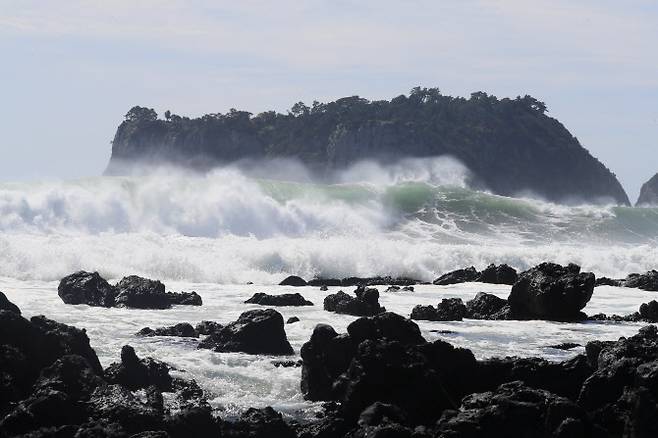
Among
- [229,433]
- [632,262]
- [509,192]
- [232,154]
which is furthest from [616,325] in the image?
[232,154]

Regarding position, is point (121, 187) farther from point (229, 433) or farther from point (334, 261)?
point (229, 433)

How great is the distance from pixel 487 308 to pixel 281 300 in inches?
240

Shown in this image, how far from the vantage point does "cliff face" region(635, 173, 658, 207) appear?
136375 millimetres

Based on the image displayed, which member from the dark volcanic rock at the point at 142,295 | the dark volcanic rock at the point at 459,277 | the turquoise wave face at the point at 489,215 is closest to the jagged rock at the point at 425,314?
the dark volcanic rock at the point at 142,295

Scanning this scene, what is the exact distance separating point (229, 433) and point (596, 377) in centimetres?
554

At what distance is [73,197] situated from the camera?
5909cm

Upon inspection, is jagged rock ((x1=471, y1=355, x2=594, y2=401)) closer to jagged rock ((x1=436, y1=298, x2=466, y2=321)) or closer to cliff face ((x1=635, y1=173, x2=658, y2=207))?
jagged rock ((x1=436, y1=298, x2=466, y2=321))

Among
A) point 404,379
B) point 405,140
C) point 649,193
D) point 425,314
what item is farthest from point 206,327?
point 649,193

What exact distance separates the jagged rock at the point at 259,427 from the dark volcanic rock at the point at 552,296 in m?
13.2

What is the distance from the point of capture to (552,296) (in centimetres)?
2662

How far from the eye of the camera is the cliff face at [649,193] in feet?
447

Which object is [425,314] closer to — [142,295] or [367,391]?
[142,295]

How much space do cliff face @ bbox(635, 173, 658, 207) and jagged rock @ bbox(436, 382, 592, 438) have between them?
5007 inches

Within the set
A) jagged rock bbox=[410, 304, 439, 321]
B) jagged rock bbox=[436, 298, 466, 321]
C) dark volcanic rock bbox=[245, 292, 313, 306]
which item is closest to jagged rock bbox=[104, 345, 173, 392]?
jagged rock bbox=[410, 304, 439, 321]
